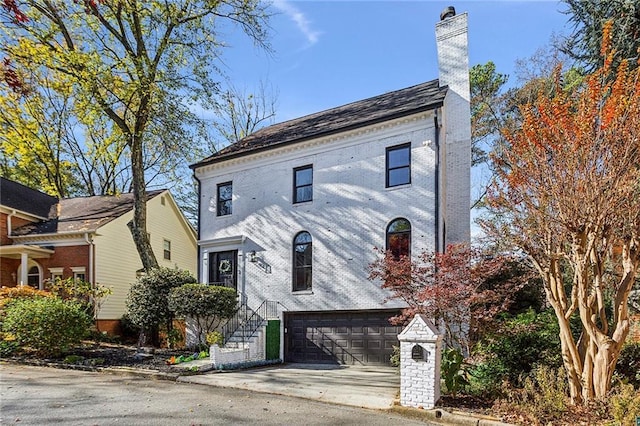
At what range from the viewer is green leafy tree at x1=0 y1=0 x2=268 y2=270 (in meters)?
15.0

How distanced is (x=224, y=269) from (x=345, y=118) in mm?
7277

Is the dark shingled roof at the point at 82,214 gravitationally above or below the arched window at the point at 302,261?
above

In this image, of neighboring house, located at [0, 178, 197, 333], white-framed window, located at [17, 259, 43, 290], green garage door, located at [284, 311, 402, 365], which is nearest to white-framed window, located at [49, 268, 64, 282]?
neighboring house, located at [0, 178, 197, 333]

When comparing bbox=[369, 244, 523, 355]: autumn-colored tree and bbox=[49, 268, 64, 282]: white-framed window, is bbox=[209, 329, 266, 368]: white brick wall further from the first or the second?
bbox=[49, 268, 64, 282]: white-framed window

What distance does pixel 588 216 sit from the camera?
261 inches

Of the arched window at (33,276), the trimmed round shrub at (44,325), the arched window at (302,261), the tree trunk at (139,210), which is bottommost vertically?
the trimmed round shrub at (44,325)

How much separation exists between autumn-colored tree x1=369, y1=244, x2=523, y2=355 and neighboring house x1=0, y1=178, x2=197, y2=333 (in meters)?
14.3

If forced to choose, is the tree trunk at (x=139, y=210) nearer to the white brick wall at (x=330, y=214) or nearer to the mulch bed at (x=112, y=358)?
the white brick wall at (x=330, y=214)

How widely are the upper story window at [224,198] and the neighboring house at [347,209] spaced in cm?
21

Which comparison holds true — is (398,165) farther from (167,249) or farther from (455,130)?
(167,249)

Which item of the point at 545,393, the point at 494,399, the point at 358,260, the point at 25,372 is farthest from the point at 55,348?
the point at 545,393

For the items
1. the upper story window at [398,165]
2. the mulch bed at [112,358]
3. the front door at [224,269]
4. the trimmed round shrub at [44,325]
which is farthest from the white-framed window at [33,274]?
the upper story window at [398,165]

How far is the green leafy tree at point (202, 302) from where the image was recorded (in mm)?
13016

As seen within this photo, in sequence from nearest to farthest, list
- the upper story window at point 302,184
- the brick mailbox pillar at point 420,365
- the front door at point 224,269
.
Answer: the brick mailbox pillar at point 420,365 < the upper story window at point 302,184 < the front door at point 224,269
